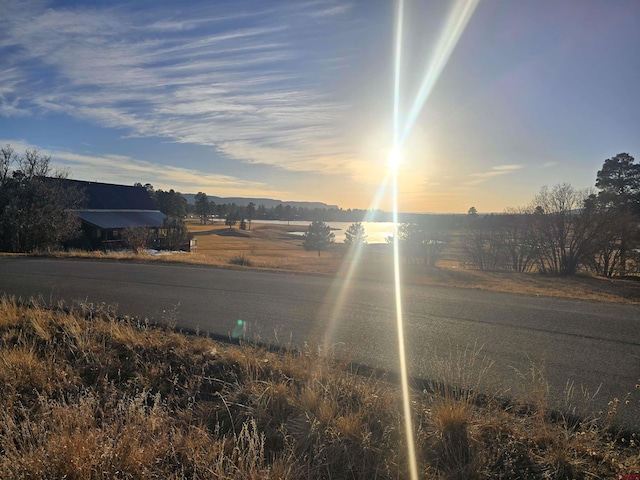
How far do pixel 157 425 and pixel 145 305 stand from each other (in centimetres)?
505

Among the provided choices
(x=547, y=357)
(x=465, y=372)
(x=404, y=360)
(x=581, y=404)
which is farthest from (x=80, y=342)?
(x=547, y=357)

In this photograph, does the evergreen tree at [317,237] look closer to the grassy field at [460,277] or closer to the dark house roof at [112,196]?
the dark house roof at [112,196]

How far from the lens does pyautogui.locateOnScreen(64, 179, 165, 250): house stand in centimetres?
3572

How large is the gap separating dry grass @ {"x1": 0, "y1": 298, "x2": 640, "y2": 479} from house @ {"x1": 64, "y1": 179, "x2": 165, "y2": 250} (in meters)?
35.6

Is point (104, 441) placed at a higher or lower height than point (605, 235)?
lower

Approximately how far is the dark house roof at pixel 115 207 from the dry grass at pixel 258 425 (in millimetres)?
36375

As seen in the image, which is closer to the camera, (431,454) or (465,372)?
(431,454)

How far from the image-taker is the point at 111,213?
41.0 meters

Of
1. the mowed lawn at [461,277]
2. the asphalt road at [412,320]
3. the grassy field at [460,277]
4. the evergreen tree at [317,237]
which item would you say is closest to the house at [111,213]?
the mowed lawn at [461,277]

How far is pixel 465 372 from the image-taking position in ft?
14.9

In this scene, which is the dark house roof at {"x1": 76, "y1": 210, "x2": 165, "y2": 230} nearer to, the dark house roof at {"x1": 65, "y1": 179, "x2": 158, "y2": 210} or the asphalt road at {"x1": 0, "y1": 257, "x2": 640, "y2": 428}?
the dark house roof at {"x1": 65, "y1": 179, "x2": 158, "y2": 210}

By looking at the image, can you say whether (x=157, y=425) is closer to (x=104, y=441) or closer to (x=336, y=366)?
(x=104, y=441)

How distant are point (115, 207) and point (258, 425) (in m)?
45.8

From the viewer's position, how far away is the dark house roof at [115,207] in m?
37.3
